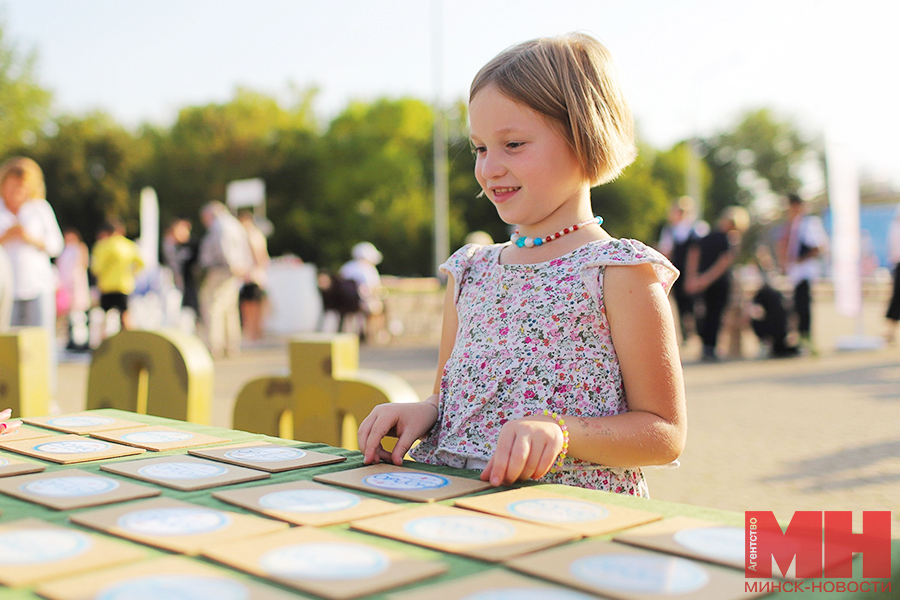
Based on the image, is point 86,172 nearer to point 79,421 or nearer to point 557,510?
point 79,421

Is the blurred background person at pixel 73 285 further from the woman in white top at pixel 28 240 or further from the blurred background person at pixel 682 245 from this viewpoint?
the blurred background person at pixel 682 245

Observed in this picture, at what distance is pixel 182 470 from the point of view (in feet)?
4.34

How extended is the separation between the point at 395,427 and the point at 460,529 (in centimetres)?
67

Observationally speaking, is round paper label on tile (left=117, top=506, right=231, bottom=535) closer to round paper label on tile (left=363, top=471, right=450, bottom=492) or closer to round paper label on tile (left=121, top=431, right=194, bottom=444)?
round paper label on tile (left=363, top=471, right=450, bottom=492)

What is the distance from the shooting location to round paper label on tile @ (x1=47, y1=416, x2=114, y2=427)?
1809 millimetres

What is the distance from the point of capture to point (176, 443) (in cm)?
158

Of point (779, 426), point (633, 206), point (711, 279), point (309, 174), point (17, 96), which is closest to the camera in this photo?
point (779, 426)

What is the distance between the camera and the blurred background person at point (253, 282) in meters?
11.3

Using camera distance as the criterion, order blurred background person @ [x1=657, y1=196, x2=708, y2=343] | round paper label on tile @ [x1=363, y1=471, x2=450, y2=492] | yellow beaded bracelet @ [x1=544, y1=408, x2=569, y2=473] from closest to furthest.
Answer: round paper label on tile @ [x1=363, y1=471, x2=450, y2=492] → yellow beaded bracelet @ [x1=544, y1=408, x2=569, y2=473] → blurred background person @ [x1=657, y1=196, x2=708, y2=343]

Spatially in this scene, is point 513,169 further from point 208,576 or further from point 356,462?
point 208,576

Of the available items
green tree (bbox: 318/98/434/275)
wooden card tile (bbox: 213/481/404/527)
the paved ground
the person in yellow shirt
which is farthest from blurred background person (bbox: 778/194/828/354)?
green tree (bbox: 318/98/434/275)

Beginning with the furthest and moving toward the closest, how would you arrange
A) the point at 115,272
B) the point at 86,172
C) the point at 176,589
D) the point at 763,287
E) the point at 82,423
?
the point at 86,172, the point at 763,287, the point at 115,272, the point at 82,423, the point at 176,589

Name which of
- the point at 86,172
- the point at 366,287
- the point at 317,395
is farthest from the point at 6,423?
the point at 86,172

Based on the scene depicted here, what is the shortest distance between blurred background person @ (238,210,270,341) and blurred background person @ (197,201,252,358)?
0.67m
